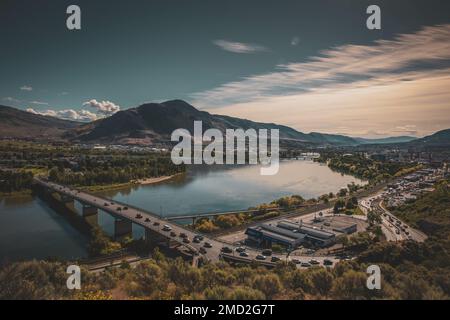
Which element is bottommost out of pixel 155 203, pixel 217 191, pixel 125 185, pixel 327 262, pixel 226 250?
pixel 327 262

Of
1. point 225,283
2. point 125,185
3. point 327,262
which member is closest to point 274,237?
point 327,262

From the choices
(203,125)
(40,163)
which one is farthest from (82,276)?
(203,125)

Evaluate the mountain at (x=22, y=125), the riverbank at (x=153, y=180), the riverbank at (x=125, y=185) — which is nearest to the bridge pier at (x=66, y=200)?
the riverbank at (x=125, y=185)

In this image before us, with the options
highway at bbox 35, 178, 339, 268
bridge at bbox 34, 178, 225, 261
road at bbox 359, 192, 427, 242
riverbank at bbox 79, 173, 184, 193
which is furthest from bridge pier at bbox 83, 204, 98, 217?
road at bbox 359, 192, 427, 242

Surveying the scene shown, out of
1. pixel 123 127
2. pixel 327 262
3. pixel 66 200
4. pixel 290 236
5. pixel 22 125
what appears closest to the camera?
pixel 327 262

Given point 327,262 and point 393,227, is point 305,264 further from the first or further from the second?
point 393,227

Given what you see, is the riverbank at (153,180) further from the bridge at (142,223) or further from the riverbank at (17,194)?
the bridge at (142,223)

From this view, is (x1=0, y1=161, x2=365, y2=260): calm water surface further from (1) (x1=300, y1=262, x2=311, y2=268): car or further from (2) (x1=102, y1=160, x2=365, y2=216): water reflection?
(1) (x1=300, y1=262, x2=311, y2=268): car

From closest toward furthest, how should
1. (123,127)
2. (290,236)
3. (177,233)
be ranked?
(177,233) → (290,236) → (123,127)
